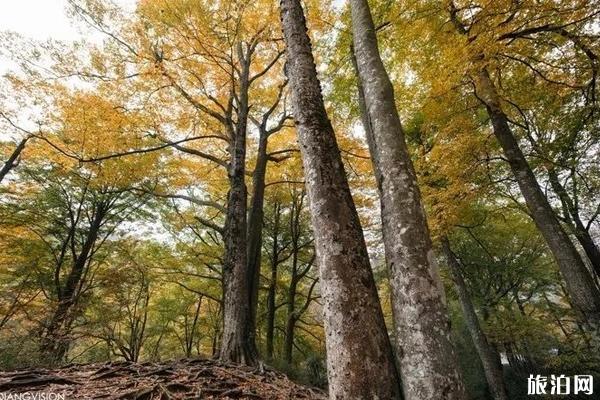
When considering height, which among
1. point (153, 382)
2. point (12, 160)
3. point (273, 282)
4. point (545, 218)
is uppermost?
point (12, 160)

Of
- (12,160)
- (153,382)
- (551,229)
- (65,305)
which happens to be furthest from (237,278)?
(12,160)

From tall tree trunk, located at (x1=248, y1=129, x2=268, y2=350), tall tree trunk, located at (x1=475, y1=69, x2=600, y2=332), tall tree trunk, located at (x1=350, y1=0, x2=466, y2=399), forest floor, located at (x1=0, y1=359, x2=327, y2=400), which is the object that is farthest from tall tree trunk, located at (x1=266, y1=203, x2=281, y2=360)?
tall tree trunk, located at (x1=350, y1=0, x2=466, y2=399)

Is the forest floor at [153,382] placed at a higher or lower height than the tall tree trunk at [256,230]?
lower

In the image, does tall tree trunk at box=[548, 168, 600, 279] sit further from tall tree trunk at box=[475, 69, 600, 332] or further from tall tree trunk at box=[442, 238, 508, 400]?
tall tree trunk at box=[442, 238, 508, 400]

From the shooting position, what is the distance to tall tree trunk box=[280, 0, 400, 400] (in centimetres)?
187

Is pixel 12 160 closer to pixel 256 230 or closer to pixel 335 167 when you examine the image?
pixel 256 230

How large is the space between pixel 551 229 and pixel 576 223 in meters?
6.79

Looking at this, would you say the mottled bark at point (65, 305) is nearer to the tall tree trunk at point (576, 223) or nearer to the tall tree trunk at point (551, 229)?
the tall tree trunk at point (551, 229)

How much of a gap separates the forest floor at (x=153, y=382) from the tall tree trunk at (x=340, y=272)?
2.08 meters

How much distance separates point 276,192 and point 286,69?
424 inches

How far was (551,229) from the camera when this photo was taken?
561 centimetres

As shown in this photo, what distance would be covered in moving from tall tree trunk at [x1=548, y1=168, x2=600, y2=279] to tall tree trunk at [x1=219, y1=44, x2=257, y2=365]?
844 cm

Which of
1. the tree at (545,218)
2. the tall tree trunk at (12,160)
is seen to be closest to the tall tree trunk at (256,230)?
the tree at (545,218)

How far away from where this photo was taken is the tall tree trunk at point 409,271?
6.20 feet
